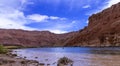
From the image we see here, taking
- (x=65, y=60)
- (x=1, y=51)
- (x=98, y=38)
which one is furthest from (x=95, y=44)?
(x=65, y=60)

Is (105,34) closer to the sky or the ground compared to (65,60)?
closer to the sky

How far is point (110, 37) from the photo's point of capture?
188m

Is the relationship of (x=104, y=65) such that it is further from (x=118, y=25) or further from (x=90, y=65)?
(x=118, y=25)

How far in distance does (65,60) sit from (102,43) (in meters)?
160

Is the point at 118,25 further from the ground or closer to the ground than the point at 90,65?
further from the ground

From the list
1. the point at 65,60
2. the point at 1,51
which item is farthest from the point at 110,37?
the point at 65,60

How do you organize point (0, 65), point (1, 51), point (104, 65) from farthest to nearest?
point (1, 51) → point (104, 65) → point (0, 65)

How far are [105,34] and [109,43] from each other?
12.5 m

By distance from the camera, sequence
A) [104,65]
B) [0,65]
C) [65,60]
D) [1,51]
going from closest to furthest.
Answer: [0,65] < [104,65] < [65,60] < [1,51]

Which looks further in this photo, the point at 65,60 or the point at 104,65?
the point at 65,60

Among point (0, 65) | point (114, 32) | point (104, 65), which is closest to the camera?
point (0, 65)

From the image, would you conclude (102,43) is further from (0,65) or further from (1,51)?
(0,65)

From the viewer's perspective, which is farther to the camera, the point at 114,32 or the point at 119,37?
the point at 114,32

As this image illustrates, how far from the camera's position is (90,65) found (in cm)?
3109
